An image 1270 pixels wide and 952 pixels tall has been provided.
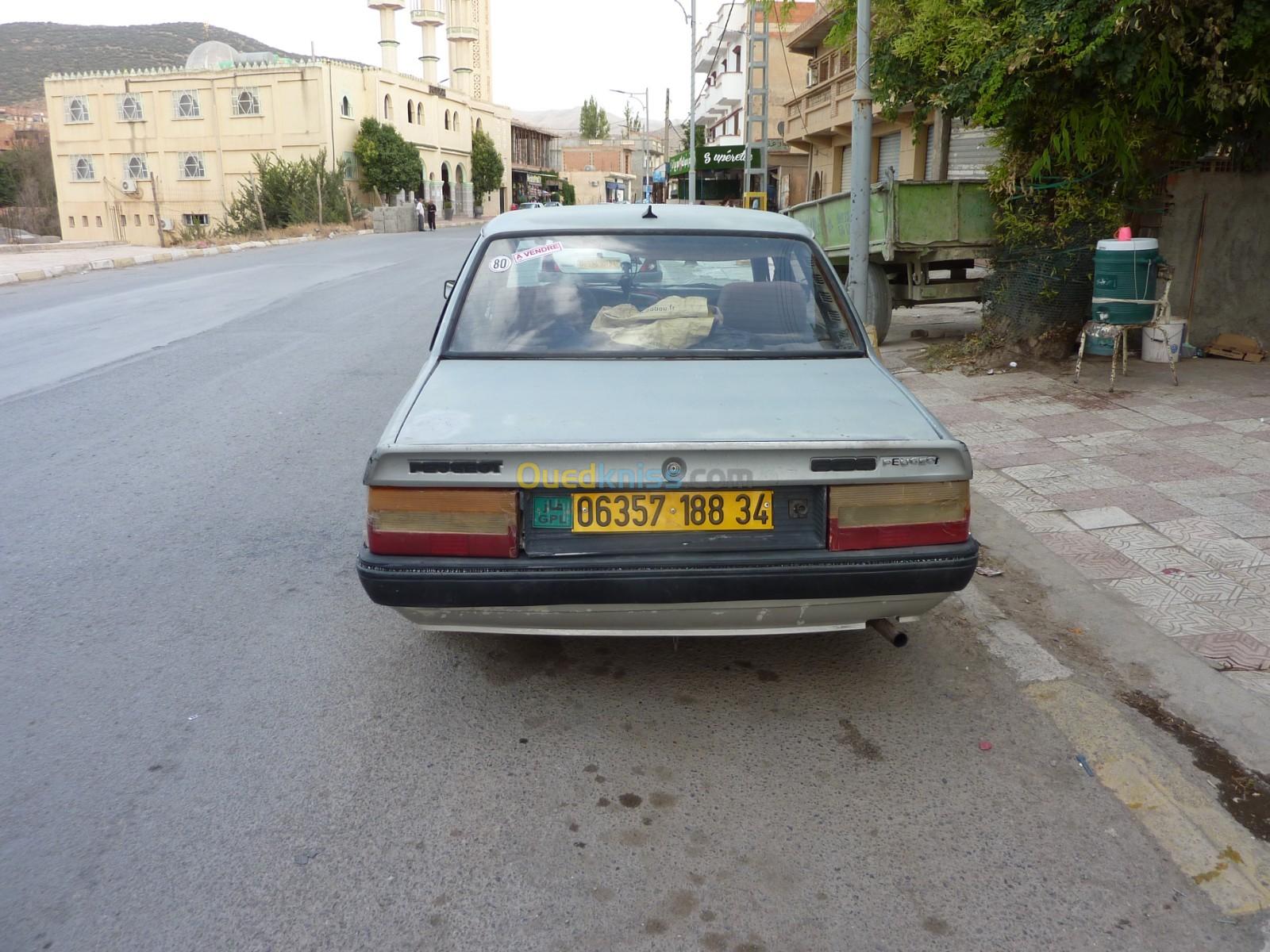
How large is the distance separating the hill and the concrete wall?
→ 378ft

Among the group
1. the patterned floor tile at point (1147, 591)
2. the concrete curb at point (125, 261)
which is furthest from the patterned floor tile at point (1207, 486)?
the concrete curb at point (125, 261)

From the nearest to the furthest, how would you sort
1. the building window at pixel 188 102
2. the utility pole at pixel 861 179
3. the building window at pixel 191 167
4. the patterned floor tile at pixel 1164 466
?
the patterned floor tile at pixel 1164 466 < the utility pole at pixel 861 179 < the building window at pixel 188 102 < the building window at pixel 191 167

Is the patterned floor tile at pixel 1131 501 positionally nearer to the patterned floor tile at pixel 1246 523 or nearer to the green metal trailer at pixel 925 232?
the patterned floor tile at pixel 1246 523

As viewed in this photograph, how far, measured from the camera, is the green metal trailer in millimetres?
9977

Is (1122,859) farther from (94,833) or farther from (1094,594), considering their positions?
(94,833)

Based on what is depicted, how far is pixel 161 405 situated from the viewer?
7.75 metres

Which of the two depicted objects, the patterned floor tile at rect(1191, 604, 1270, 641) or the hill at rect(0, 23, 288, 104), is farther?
the hill at rect(0, 23, 288, 104)

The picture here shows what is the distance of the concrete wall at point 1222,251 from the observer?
9258 mm

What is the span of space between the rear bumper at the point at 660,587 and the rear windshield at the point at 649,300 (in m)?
1.15

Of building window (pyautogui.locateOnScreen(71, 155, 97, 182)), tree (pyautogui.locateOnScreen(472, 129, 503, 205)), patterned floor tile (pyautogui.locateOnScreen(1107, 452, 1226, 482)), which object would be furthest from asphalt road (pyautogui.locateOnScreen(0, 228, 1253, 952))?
tree (pyautogui.locateOnScreen(472, 129, 503, 205))

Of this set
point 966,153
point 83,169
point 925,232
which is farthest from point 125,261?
point 83,169

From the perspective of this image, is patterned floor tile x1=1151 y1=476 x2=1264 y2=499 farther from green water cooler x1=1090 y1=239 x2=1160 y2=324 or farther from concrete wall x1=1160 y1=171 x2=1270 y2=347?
concrete wall x1=1160 y1=171 x2=1270 y2=347

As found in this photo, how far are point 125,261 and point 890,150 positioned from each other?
61.7 ft

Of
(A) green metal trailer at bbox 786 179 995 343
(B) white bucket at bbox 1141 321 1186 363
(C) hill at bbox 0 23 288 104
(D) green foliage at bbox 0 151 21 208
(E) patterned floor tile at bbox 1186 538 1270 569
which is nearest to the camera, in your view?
(E) patterned floor tile at bbox 1186 538 1270 569
